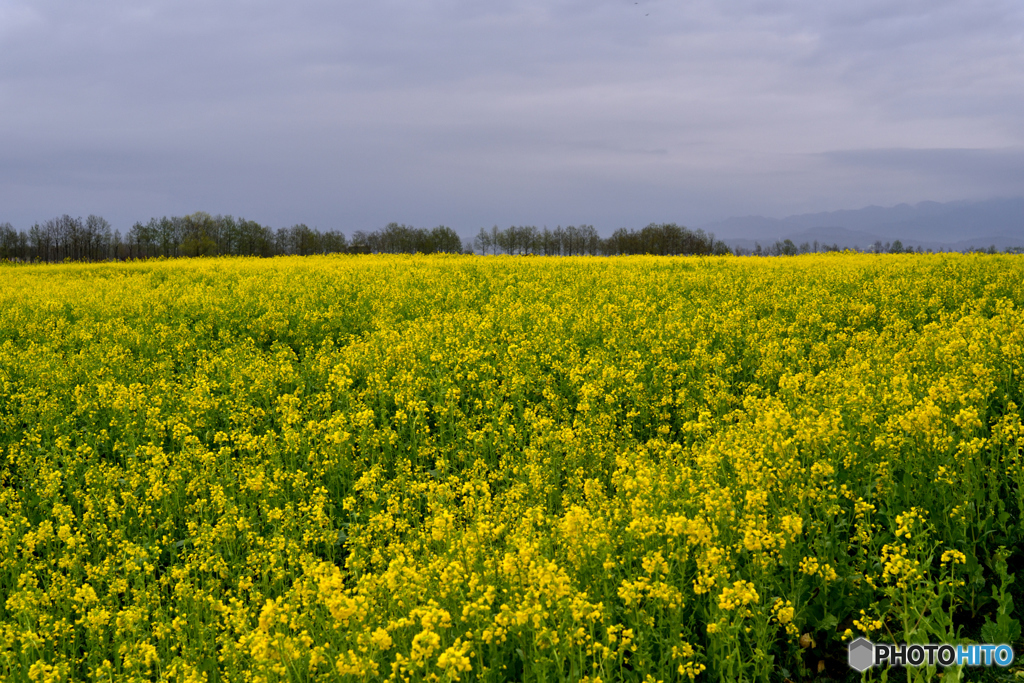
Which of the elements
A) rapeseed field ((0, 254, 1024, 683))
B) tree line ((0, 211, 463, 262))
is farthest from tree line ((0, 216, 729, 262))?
rapeseed field ((0, 254, 1024, 683))

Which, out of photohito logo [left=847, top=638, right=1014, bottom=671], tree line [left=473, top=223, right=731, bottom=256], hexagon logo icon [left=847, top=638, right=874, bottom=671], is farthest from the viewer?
tree line [left=473, top=223, right=731, bottom=256]

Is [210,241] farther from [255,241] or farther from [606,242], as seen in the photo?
[606,242]

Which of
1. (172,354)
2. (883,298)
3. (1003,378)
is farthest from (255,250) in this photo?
(1003,378)

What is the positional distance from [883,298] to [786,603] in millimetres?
11982

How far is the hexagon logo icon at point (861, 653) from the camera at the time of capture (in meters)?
4.12

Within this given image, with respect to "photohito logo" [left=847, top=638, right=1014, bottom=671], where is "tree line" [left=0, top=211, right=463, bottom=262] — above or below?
above

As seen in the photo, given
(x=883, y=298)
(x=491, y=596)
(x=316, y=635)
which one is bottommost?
(x=316, y=635)

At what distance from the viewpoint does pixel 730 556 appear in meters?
4.61

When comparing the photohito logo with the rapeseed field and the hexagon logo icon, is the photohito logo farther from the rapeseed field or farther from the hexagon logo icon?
the rapeseed field

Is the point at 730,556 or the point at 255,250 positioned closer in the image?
the point at 730,556

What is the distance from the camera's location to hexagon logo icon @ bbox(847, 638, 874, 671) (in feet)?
13.5

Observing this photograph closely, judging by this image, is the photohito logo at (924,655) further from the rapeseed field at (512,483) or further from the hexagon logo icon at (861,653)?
the rapeseed field at (512,483)

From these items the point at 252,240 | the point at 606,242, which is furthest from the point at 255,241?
the point at 606,242

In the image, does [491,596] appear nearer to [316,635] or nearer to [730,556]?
[316,635]
